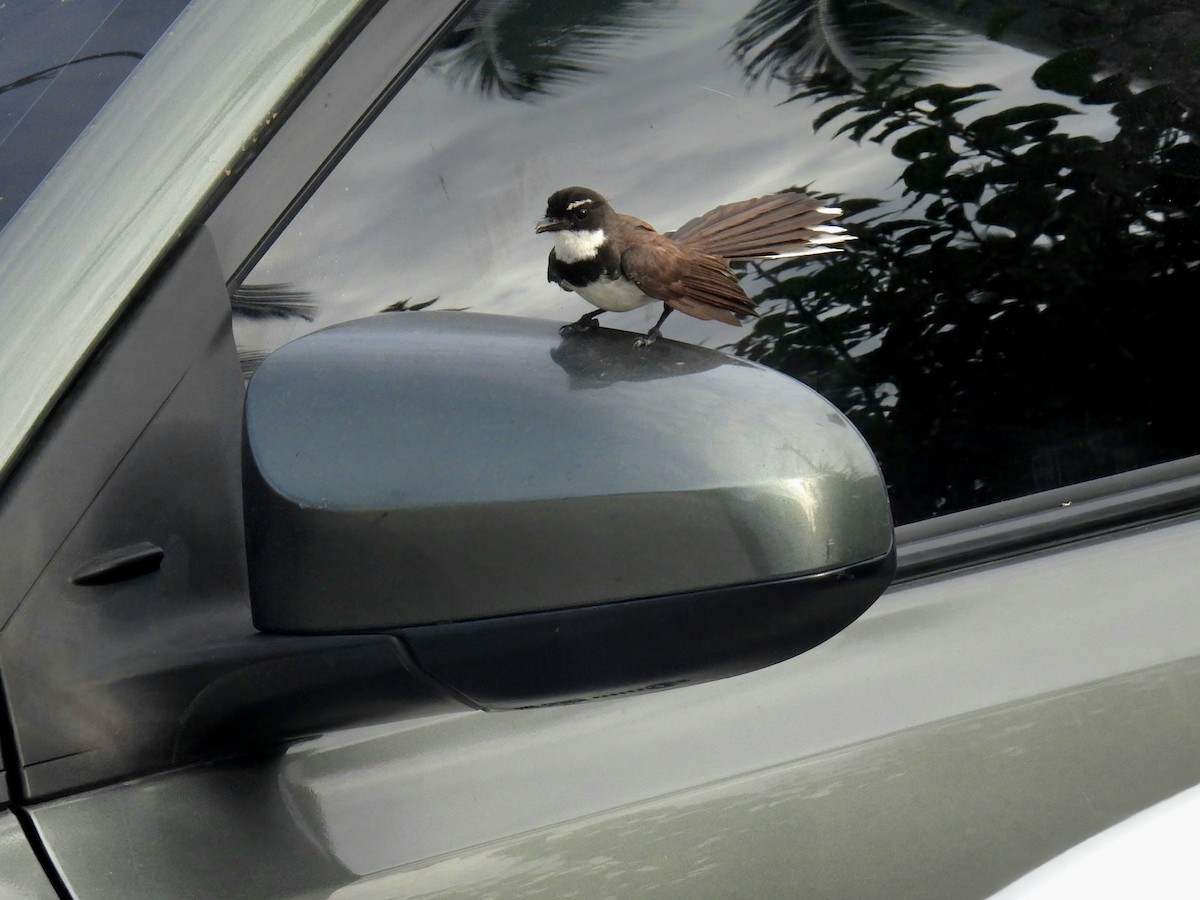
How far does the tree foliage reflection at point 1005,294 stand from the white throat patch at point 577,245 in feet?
0.89

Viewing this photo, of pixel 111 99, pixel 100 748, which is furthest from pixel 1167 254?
pixel 100 748

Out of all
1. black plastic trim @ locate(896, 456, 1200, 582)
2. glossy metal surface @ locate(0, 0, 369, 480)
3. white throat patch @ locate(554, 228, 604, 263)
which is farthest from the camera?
black plastic trim @ locate(896, 456, 1200, 582)

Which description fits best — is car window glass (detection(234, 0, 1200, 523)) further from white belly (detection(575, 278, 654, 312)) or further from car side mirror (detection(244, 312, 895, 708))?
car side mirror (detection(244, 312, 895, 708))

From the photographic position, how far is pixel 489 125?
1237mm

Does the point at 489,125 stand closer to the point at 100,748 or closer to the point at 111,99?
the point at 111,99

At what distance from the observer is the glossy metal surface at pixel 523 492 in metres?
0.85

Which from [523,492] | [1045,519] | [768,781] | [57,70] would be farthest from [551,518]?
[1045,519]

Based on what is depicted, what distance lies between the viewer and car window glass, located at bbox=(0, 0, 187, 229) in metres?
1.08

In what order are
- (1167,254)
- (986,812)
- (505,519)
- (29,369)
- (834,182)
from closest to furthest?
(505,519) → (29,369) → (986,812) → (834,182) → (1167,254)

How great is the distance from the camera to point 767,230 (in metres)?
1.22

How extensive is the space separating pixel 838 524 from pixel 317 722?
45 centimetres

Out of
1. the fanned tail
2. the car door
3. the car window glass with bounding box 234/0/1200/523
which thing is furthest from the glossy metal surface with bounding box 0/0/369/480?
the fanned tail

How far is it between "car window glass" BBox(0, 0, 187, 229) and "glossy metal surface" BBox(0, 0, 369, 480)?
0.06m

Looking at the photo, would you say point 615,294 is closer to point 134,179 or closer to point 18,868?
point 134,179
